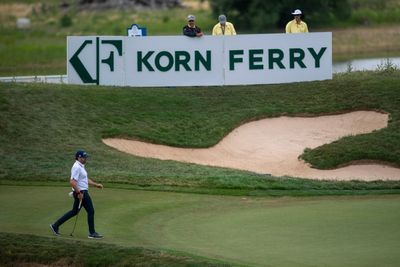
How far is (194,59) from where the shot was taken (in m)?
35.3

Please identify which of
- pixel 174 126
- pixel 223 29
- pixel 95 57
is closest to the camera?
pixel 174 126

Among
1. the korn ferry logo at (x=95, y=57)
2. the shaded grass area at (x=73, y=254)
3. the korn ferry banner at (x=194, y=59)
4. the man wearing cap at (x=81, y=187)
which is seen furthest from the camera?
the korn ferry banner at (x=194, y=59)

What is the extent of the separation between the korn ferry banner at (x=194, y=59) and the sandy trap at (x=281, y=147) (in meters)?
2.28

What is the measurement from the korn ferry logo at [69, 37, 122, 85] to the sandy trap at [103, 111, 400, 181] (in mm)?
3417

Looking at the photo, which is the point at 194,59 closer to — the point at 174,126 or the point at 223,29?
the point at 223,29

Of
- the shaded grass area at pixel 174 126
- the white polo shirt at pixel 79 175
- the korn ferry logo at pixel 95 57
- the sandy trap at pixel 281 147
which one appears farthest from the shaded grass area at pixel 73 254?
the korn ferry logo at pixel 95 57

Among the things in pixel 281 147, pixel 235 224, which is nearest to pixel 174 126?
pixel 281 147

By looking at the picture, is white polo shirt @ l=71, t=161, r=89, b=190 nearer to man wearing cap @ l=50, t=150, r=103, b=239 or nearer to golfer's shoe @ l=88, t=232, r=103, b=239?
man wearing cap @ l=50, t=150, r=103, b=239

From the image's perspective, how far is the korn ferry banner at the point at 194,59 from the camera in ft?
115

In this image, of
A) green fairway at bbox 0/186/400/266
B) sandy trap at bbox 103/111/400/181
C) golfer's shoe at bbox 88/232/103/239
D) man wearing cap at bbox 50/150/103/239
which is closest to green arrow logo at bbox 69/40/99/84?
sandy trap at bbox 103/111/400/181

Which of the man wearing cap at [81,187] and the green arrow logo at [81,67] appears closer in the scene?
the man wearing cap at [81,187]

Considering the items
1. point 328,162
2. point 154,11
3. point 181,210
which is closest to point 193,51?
point 328,162

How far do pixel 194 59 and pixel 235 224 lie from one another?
1382 cm

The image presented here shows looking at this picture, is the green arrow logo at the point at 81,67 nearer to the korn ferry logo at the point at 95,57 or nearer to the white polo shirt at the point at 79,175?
the korn ferry logo at the point at 95,57
